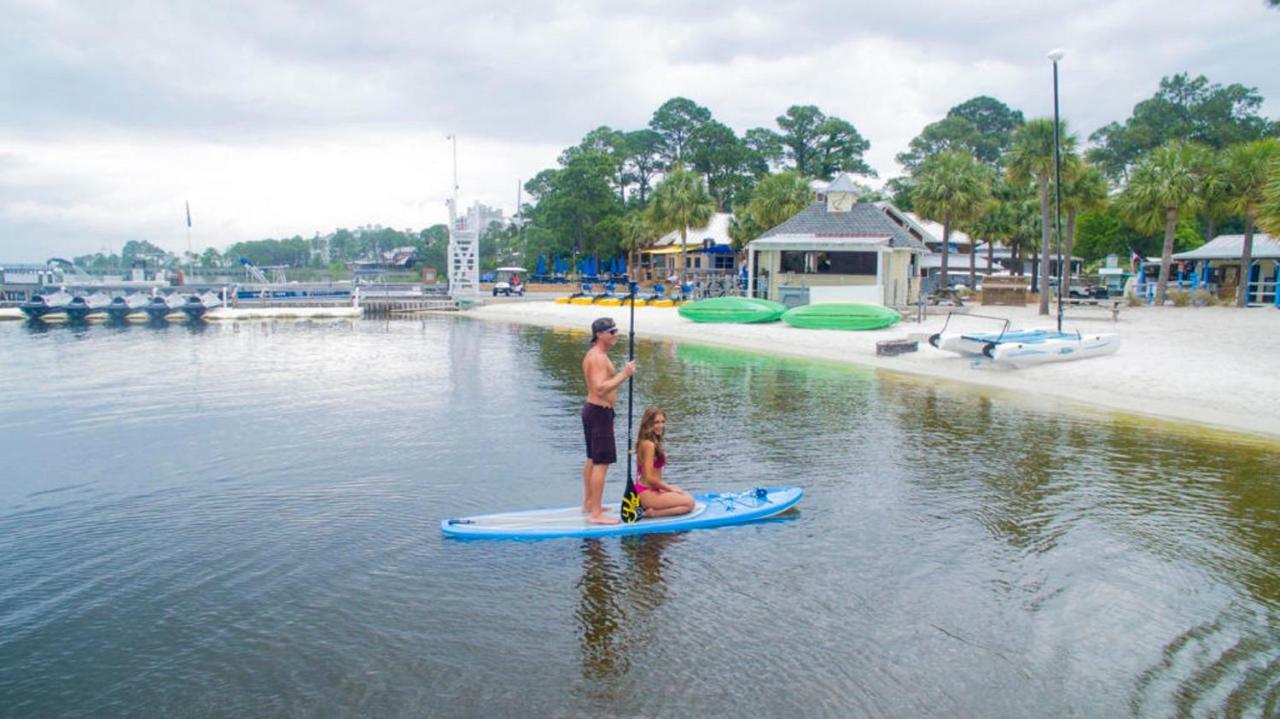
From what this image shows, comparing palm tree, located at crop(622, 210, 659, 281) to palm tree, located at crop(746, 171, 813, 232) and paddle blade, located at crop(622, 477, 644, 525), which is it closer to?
palm tree, located at crop(746, 171, 813, 232)

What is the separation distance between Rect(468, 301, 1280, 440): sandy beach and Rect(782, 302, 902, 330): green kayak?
1.55ft

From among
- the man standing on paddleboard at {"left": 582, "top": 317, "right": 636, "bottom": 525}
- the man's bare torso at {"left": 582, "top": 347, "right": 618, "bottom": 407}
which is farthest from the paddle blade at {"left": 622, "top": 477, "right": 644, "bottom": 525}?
the man's bare torso at {"left": 582, "top": 347, "right": 618, "bottom": 407}

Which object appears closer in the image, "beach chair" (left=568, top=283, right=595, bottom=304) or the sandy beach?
the sandy beach

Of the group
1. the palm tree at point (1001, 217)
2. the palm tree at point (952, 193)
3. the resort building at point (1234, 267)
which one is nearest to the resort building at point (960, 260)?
the palm tree at point (1001, 217)

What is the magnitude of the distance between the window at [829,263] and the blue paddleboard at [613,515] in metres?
29.4

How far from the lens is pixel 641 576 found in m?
7.98

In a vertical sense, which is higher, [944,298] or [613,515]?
[944,298]

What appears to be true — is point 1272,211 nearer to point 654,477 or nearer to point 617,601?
point 654,477

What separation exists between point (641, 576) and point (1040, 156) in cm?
3205

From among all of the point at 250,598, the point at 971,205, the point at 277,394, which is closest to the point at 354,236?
the point at 971,205

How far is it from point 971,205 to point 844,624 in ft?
137

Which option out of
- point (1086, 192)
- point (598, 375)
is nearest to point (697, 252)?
point (1086, 192)

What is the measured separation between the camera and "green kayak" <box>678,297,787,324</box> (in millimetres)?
34125

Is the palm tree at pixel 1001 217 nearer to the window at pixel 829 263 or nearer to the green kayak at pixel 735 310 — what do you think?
the window at pixel 829 263
